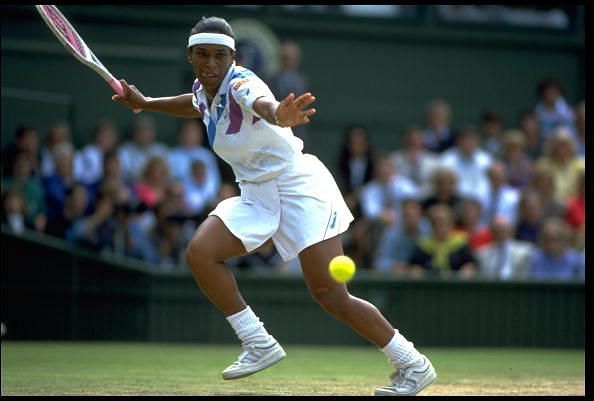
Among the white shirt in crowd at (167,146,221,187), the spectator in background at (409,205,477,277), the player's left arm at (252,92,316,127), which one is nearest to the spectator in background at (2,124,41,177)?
the white shirt in crowd at (167,146,221,187)

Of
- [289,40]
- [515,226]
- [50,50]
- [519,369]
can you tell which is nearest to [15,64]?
[50,50]

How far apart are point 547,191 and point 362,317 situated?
25.8 feet

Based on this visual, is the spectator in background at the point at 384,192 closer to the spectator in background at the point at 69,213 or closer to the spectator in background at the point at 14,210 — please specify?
the spectator in background at the point at 69,213

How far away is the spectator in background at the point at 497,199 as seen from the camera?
14.6 meters

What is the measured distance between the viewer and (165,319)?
1323cm

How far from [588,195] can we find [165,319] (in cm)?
481

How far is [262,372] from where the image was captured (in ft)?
30.0

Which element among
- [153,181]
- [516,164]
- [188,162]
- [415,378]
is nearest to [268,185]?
[415,378]

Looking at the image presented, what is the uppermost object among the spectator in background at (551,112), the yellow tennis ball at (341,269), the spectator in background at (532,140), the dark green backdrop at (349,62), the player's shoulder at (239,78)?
the dark green backdrop at (349,62)

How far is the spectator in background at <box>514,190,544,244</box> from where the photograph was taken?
46.2ft

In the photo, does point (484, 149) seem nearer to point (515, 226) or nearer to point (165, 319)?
point (515, 226)

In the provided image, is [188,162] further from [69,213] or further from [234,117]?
[234,117]

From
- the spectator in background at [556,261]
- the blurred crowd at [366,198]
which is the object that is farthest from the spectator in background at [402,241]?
the spectator in background at [556,261]

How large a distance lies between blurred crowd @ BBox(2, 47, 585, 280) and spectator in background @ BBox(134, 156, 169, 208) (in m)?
0.01
